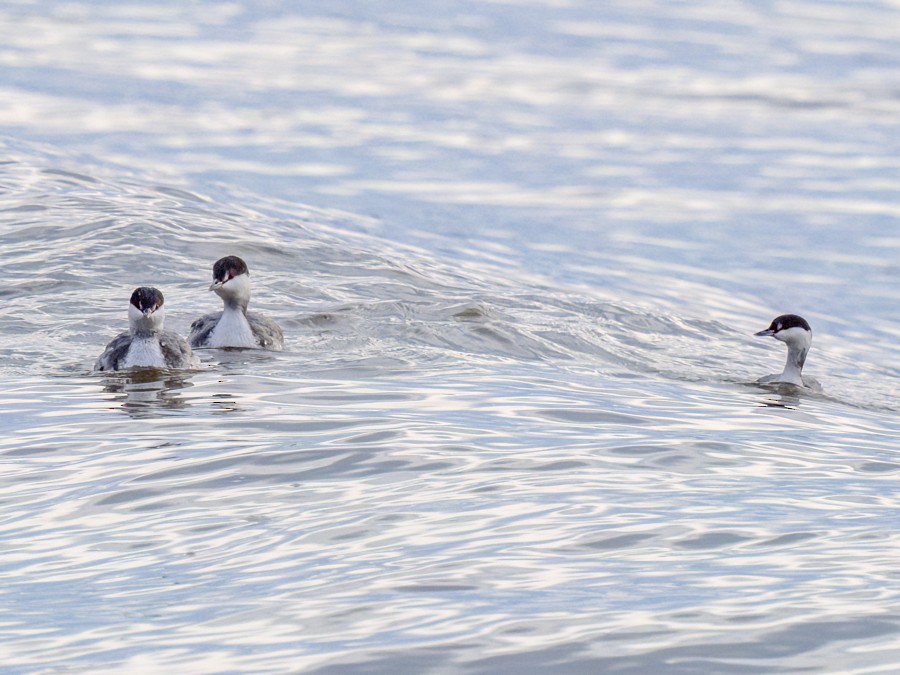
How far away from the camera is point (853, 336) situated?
2038cm

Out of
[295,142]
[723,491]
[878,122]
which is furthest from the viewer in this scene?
[878,122]

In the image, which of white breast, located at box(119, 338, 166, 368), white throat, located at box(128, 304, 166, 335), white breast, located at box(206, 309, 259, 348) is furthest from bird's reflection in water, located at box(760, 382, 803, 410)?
white throat, located at box(128, 304, 166, 335)

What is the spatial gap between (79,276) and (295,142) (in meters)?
10.9

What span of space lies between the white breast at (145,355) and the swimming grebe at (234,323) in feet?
4.44

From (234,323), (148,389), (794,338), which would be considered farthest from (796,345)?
(148,389)

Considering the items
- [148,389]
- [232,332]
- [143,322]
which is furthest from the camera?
[232,332]

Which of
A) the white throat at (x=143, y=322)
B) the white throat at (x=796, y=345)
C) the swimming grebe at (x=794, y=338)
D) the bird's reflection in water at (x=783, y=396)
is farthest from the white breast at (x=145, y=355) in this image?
the white throat at (x=796, y=345)

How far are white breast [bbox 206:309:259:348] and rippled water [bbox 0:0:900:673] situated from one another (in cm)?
22

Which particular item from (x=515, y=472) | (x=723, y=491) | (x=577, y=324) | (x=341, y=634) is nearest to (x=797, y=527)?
(x=723, y=491)

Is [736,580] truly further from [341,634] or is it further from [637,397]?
[637,397]

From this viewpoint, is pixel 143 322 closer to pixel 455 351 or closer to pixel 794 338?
pixel 455 351

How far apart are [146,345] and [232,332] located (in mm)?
1471

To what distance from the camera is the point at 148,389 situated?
525 inches

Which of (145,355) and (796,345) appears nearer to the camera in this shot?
(145,355)
